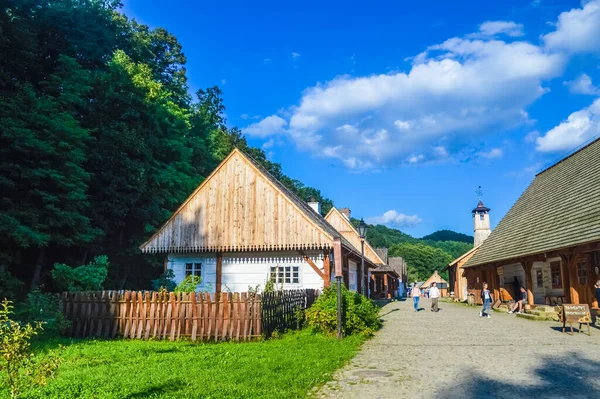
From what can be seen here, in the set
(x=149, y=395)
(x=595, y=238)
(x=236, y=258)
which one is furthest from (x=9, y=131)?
(x=595, y=238)

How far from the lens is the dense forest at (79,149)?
21594 millimetres

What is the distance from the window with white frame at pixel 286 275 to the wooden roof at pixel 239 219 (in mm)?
1305

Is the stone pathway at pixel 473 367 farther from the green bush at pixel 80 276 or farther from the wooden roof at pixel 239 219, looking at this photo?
the green bush at pixel 80 276

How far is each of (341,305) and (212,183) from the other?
1067 cm

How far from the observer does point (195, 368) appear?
8539 millimetres

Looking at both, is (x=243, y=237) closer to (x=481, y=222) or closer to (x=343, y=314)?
(x=343, y=314)

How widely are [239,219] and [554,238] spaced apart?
13893 mm

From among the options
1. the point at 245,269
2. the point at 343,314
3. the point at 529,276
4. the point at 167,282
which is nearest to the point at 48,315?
the point at 167,282

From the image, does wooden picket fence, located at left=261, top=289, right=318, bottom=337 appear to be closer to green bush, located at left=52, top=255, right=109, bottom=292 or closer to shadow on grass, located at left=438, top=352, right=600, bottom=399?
shadow on grass, located at left=438, top=352, right=600, bottom=399

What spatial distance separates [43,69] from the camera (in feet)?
90.9

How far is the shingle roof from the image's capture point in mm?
18516

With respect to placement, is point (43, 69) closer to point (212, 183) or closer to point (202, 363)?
point (212, 183)

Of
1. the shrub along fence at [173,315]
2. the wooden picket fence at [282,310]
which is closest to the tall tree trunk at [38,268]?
the shrub along fence at [173,315]

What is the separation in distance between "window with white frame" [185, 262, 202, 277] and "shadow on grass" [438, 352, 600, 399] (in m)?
15.6
